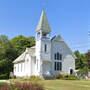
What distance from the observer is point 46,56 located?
30422mm

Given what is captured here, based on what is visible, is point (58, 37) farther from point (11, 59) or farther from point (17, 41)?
point (17, 41)

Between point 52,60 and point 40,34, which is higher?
point 40,34

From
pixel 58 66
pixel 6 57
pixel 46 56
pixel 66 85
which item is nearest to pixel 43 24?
pixel 46 56

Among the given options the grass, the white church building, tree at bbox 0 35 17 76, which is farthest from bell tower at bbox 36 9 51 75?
Answer: tree at bbox 0 35 17 76

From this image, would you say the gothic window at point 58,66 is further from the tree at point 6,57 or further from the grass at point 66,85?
the tree at point 6,57

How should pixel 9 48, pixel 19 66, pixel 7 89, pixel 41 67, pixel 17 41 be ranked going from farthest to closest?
pixel 17 41, pixel 9 48, pixel 19 66, pixel 41 67, pixel 7 89

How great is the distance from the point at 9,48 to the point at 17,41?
12.2 metres

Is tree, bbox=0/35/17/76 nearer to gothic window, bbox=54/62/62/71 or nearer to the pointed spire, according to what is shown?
the pointed spire

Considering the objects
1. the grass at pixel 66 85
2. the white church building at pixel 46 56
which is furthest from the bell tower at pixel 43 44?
the grass at pixel 66 85

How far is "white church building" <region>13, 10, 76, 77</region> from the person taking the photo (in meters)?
30.2

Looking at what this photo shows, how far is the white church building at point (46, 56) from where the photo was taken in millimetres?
30156

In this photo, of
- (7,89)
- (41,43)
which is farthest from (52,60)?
(7,89)

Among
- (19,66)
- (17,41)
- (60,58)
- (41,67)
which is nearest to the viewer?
(41,67)

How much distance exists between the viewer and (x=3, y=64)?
40594mm
